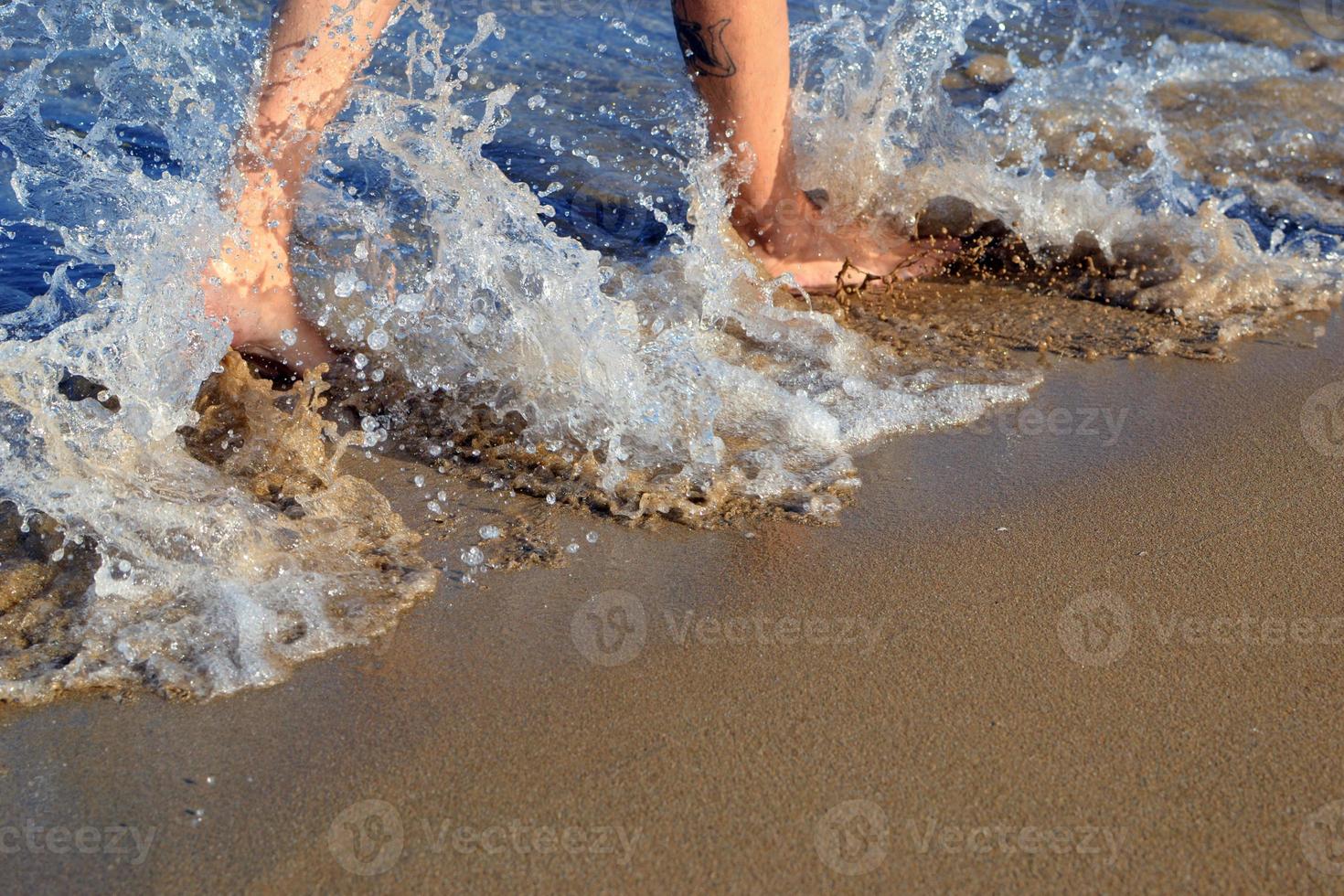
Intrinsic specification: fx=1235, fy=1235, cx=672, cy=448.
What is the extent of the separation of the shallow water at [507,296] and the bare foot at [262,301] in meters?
0.07

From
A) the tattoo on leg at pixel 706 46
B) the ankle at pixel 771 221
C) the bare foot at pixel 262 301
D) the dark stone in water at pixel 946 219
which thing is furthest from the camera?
the dark stone in water at pixel 946 219

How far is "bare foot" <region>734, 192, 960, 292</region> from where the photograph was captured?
2975mm

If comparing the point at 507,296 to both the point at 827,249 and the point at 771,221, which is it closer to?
the point at 771,221

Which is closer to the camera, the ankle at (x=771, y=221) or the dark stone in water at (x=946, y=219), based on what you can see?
the ankle at (x=771, y=221)

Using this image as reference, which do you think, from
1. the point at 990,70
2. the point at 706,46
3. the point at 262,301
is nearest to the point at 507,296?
the point at 262,301

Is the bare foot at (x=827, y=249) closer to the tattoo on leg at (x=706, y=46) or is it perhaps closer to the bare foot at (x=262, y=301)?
the tattoo on leg at (x=706, y=46)

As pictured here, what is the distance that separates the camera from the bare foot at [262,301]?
2377mm

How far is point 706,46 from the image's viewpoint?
9.06 feet

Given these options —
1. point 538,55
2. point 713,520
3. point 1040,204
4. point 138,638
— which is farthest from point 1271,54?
point 138,638

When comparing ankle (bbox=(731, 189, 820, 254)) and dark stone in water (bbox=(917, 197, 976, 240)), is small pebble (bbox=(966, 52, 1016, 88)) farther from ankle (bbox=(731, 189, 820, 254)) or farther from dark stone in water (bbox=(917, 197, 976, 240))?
ankle (bbox=(731, 189, 820, 254))

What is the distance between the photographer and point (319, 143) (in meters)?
2.45

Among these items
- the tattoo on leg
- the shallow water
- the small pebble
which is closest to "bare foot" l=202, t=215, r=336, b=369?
the shallow water

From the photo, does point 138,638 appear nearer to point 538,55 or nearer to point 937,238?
point 937,238

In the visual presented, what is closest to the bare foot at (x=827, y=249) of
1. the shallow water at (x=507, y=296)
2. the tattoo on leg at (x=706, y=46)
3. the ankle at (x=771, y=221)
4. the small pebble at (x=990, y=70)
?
the ankle at (x=771, y=221)
